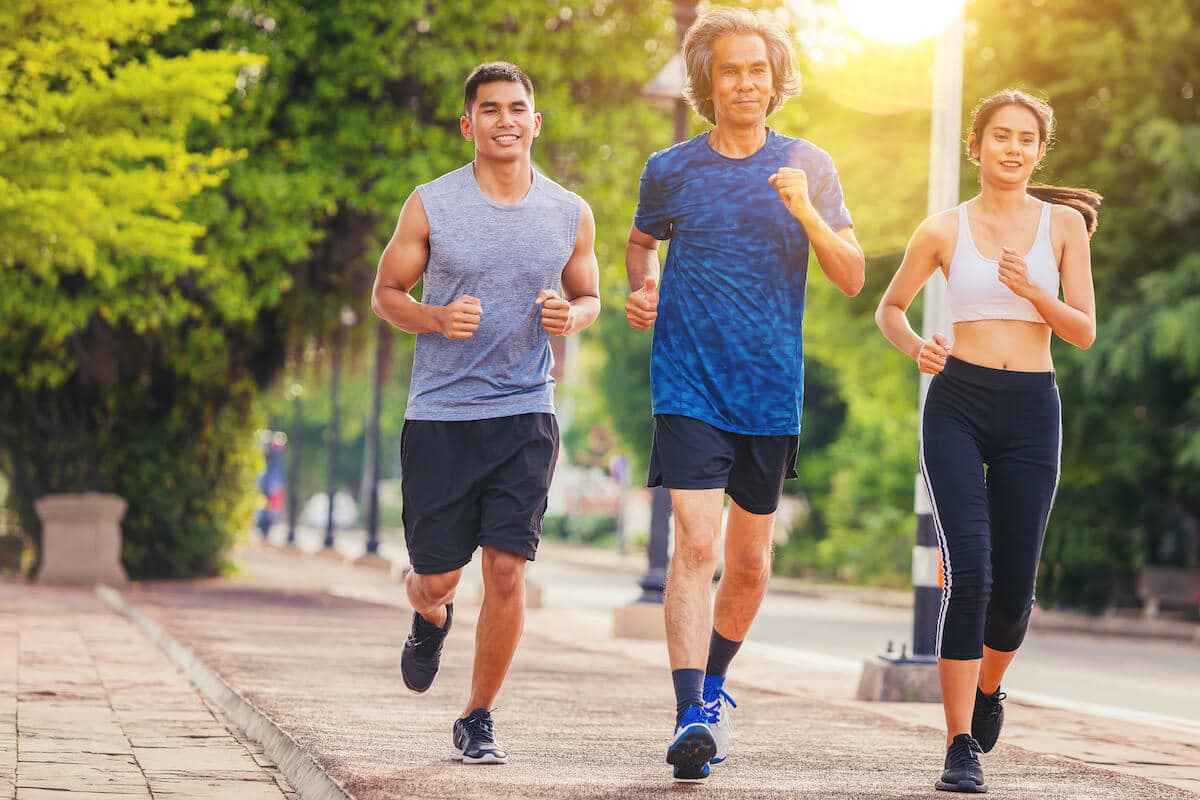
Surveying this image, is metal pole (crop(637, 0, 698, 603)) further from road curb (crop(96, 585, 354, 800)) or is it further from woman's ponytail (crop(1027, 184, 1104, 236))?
woman's ponytail (crop(1027, 184, 1104, 236))

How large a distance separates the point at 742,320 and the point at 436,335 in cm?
95

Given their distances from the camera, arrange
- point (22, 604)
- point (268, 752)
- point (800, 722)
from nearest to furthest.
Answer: point (268, 752), point (800, 722), point (22, 604)

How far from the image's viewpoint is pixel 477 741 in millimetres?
5582

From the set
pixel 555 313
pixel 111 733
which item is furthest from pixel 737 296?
pixel 111 733

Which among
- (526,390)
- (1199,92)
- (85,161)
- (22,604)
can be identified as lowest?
(22,604)

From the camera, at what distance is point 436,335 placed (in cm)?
557

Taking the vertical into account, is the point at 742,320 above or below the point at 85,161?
below

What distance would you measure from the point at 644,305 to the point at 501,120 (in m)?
0.76

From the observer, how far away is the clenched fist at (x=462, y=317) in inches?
209

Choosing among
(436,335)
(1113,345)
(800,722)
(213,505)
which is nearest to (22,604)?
(213,505)

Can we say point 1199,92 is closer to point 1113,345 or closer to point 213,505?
point 1113,345

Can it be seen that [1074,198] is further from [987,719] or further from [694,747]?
[694,747]

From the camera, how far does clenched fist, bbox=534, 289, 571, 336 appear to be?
539 cm

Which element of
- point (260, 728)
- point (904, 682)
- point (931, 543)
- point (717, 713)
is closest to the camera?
point (717, 713)
